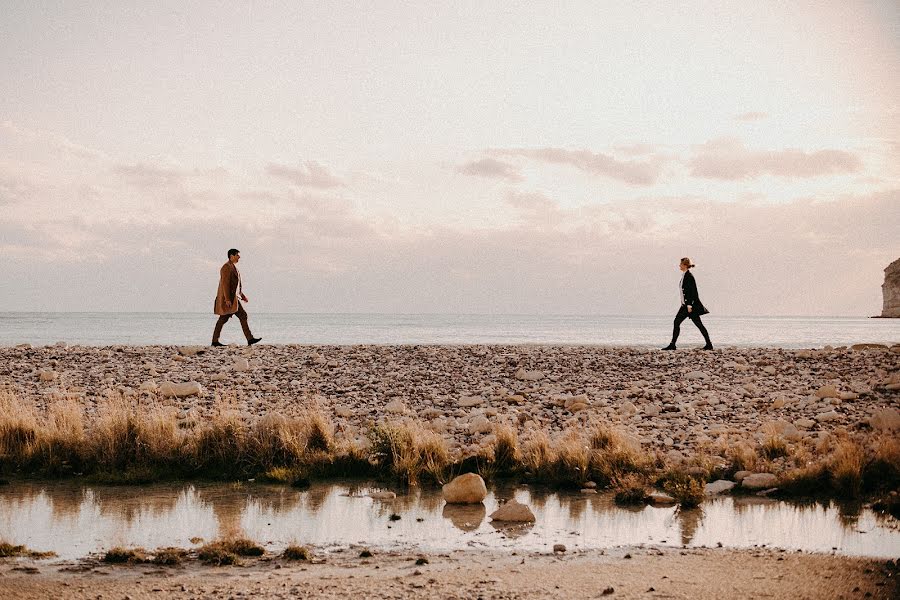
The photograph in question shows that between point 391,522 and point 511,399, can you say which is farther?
point 511,399

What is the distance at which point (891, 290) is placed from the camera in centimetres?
13712

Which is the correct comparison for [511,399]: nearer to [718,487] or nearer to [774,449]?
[774,449]

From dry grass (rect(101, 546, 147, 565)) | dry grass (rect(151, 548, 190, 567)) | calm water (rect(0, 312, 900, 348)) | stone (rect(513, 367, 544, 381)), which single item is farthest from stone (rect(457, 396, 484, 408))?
calm water (rect(0, 312, 900, 348))

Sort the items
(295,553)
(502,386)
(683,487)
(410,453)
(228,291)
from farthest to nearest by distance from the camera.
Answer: (228,291)
(502,386)
(410,453)
(683,487)
(295,553)

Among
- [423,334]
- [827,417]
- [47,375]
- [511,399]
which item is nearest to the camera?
[827,417]

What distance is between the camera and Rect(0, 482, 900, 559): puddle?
8.11 metres

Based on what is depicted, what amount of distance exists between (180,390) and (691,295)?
1275 centimetres

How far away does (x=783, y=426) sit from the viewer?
511 inches

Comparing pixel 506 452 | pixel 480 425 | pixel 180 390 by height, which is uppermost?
pixel 180 390

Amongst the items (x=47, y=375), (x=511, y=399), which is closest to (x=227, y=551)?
(x=511, y=399)

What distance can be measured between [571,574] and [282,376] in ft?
40.6

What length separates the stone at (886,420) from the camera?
1245 centimetres

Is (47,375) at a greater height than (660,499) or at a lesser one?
greater

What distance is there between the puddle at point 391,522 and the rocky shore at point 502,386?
214 centimetres
